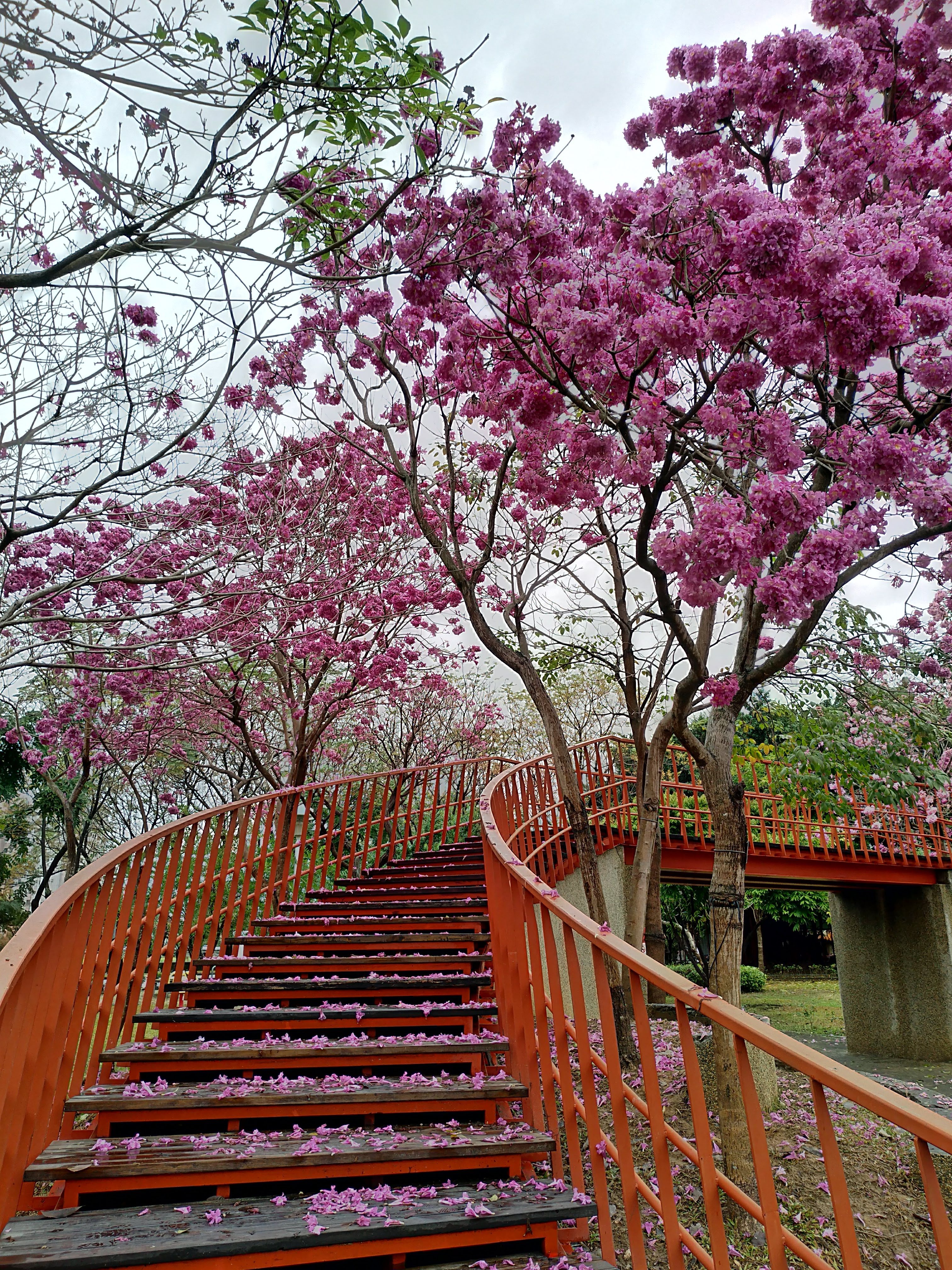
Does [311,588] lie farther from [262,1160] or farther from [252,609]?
[262,1160]

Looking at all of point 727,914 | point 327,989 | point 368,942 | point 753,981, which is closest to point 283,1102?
point 327,989

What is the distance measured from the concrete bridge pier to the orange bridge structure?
912 cm

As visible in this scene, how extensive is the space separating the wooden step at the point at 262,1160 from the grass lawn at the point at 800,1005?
528 inches

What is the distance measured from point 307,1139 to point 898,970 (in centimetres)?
1424

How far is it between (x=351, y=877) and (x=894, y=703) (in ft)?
20.2

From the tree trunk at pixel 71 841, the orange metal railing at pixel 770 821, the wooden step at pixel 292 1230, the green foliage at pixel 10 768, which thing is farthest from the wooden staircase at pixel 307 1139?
the green foliage at pixel 10 768

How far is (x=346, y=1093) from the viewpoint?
3.31m

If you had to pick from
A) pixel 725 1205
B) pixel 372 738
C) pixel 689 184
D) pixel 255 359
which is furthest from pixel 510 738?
pixel 689 184

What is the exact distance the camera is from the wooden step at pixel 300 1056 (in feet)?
12.0

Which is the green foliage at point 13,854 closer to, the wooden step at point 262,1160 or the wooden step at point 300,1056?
the wooden step at point 300,1056

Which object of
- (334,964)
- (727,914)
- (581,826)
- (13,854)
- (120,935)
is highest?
(581,826)

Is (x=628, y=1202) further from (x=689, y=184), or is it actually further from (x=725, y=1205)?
(x=689, y=184)

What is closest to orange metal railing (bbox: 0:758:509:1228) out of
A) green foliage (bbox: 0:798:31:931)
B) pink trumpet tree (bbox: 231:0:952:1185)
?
pink trumpet tree (bbox: 231:0:952:1185)

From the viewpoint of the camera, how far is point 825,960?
29.0 m
